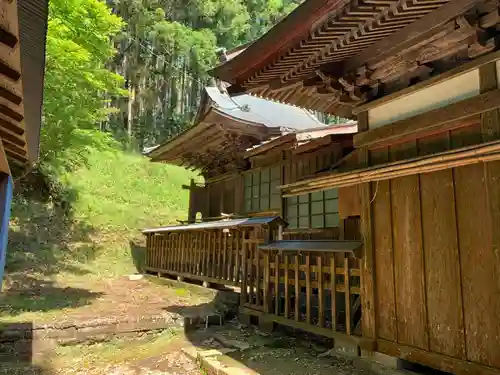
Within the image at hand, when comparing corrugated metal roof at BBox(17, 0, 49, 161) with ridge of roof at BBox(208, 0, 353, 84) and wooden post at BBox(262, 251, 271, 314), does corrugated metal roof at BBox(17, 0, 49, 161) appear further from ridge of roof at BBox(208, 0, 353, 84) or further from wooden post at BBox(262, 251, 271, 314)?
wooden post at BBox(262, 251, 271, 314)

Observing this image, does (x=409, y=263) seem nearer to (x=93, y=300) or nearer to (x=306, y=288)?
(x=306, y=288)

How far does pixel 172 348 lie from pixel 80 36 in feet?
24.8

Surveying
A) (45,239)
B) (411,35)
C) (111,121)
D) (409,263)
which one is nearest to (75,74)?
(45,239)

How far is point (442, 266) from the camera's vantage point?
3811 millimetres

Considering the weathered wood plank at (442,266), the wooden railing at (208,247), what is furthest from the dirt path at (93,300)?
the weathered wood plank at (442,266)

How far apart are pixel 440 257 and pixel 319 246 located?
1.72 metres

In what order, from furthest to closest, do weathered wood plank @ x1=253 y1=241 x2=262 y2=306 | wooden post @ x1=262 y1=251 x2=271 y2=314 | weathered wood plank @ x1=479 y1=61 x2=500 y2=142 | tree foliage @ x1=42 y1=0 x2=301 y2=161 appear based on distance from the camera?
tree foliage @ x1=42 y1=0 x2=301 y2=161 → weathered wood plank @ x1=253 y1=241 x2=262 y2=306 → wooden post @ x1=262 y1=251 x2=271 y2=314 → weathered wood plank @ x1=479 y1=61 x2=500 y2=142

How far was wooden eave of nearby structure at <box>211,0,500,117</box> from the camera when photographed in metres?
3.57

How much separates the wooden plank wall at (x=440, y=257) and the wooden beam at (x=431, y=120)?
5.1 inches

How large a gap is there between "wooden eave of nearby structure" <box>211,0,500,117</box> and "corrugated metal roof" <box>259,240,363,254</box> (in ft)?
6.23

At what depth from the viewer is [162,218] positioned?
62.7 ft

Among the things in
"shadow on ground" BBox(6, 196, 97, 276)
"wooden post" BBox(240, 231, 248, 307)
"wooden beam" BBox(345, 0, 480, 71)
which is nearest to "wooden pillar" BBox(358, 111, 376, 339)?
"wooden beam" BBox(345, 0, 480, 71)

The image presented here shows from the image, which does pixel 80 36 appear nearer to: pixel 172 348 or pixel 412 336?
pixel 172 348

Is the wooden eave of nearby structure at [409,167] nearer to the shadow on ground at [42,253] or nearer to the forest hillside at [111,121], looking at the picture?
the shadow on ground at [42,253]
